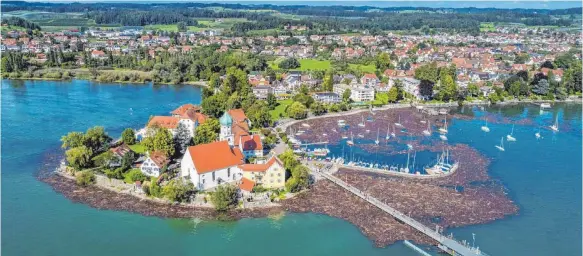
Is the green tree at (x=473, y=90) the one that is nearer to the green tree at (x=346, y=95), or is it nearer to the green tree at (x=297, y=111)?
the green tree at (x=346, y=95)

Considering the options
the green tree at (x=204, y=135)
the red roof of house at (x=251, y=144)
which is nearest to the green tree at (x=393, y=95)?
the red roof of house at (x=251, y=144)

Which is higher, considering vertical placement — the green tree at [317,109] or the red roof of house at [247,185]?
the green tree at [317,109]

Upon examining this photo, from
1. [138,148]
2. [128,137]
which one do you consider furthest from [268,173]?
[128,137]

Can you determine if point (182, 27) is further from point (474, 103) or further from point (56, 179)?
point (56, 179)

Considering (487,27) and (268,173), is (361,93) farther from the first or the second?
(487,27)

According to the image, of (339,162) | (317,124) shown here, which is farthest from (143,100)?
(339,162)

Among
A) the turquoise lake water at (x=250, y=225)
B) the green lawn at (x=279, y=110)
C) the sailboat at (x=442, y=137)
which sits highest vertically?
the green lawn at (x=279, y=110)
